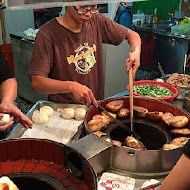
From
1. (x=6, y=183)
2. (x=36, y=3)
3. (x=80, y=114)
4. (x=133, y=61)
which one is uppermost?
(x=36, y=3)

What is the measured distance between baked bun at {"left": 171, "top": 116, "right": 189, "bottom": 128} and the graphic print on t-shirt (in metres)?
A: 0.92

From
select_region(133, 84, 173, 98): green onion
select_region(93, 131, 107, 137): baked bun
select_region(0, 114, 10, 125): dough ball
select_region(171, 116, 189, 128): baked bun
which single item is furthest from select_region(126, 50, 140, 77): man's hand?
select_region(0, 114, 10, 125): dough ball

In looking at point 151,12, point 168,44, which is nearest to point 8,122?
point 168,44

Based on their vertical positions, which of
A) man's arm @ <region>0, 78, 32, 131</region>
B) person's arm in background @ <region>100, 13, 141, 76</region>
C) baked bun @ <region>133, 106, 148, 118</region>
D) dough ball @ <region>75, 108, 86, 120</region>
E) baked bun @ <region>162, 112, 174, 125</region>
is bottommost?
dough ball @ <region>75, 108, 86, 120</region>

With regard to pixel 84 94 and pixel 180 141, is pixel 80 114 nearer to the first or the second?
pixel 84 94

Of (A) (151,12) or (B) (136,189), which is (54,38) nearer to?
(B) (136,189)

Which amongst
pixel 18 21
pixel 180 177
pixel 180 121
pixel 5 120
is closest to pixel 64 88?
pixel 5 120

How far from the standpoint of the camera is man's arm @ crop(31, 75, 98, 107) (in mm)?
1911

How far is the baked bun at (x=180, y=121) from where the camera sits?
1.81 meters

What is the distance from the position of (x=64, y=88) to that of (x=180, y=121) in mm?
836

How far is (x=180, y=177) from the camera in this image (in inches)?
43.1

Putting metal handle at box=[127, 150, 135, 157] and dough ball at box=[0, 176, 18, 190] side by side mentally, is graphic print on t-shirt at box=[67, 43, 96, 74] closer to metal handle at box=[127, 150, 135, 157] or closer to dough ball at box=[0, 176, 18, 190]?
metal handle at box=[127, 150, 135, 157]

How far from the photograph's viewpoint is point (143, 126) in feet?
6.26

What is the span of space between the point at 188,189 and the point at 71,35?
158 cm
